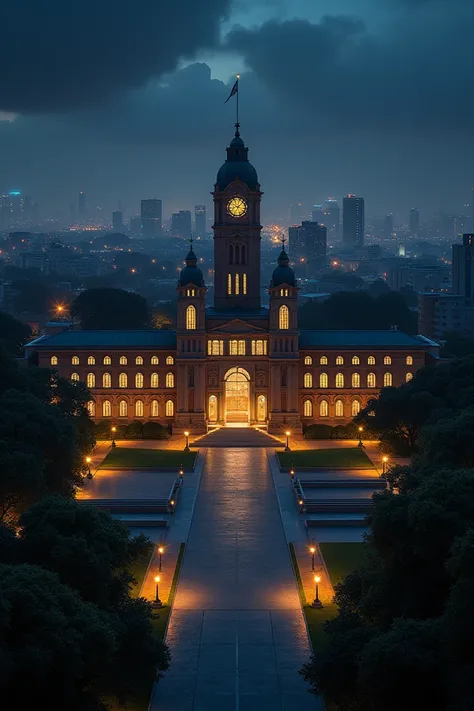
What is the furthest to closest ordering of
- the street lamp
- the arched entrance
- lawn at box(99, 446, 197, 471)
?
the arched entrance
lawn at box(99, 446, 197, 471)
the street lamp

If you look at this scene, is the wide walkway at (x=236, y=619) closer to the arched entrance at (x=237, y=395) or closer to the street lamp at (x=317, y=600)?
the street lamp at (x=317, y=600)

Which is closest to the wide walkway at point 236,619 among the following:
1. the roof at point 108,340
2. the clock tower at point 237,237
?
the roof at point 108,340

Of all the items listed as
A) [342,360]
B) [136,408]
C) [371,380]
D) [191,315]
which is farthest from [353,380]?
[136,408]

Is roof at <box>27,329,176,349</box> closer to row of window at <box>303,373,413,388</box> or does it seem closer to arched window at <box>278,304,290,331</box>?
arched window at <box>278,304,290,331</box>

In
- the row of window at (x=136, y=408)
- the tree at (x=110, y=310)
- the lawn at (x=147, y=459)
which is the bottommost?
the lawn at (x=147, y=459)

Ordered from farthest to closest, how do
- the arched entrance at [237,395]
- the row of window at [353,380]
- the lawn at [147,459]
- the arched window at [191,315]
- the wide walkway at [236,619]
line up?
the row of window at [353,380] → the arched entrance at [237,395] → the arched window at [191,315] → the lawn at [147,459] → the wide walkway at [236,619]

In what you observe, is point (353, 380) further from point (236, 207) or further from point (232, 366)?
point (236, 207)

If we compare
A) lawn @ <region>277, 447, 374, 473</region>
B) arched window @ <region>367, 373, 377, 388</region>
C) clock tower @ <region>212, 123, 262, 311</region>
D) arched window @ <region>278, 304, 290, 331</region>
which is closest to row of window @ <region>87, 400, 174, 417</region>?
clock tower @ <region>212, 123, 262, 311</region>
